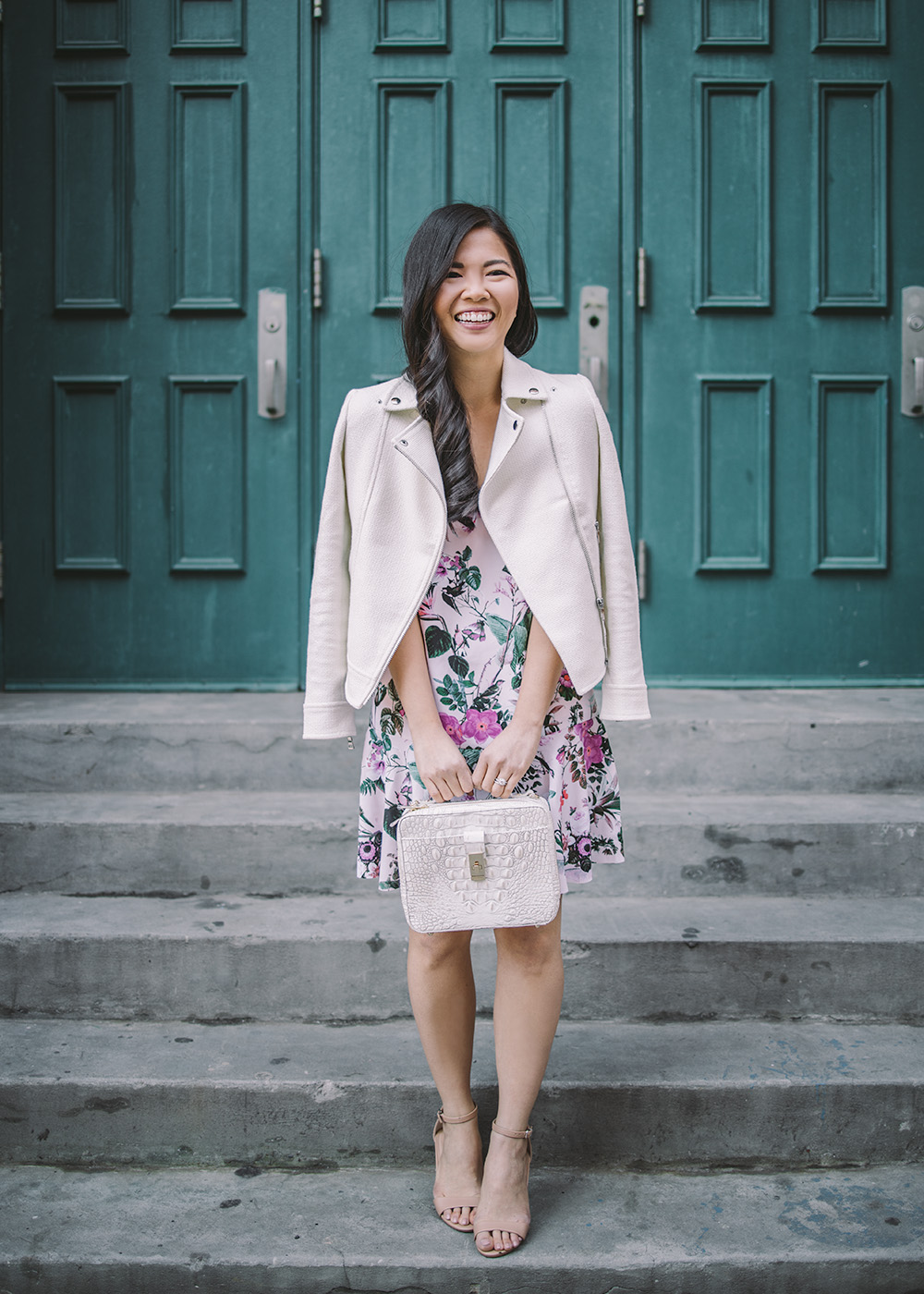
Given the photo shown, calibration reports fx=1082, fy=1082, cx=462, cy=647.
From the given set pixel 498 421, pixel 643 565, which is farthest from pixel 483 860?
pixel 643 565

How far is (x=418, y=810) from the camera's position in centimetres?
180

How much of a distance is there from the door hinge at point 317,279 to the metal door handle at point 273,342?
0.10 m

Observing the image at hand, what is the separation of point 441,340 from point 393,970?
140cm

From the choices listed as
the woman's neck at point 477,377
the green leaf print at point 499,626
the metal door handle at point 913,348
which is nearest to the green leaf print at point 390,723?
the green leaf print at point 499,626

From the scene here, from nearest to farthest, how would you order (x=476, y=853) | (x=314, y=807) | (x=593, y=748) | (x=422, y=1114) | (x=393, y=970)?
(x=476, y=853)
(x=593, y=748)
(x=422, y=1114)
(x=393, y=970)
(x=314, y=807)

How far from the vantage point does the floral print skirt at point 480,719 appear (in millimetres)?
1920

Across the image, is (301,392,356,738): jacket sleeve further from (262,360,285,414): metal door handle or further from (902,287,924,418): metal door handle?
(902,287,924,418): metal door handle

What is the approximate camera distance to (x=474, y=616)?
75.8 inches

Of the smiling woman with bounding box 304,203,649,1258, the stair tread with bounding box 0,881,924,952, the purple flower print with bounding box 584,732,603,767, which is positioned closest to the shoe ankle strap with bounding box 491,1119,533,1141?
the smiling woman with bounding box 304,203,649,1258

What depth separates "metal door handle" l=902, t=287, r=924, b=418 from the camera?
3.75 meters

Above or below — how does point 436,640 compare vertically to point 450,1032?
above

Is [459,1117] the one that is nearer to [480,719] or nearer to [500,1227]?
[500,1227]

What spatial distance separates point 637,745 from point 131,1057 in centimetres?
159

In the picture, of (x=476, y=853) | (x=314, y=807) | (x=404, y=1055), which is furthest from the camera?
(x=314, y=807)
